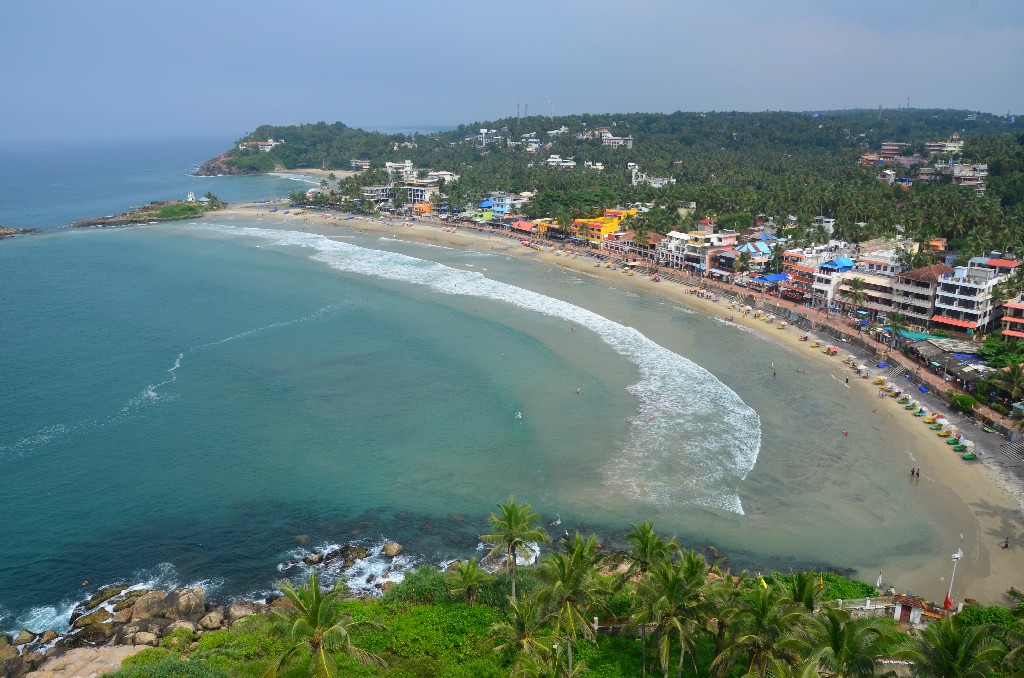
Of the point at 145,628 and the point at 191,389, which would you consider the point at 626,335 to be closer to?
the point at 191,389

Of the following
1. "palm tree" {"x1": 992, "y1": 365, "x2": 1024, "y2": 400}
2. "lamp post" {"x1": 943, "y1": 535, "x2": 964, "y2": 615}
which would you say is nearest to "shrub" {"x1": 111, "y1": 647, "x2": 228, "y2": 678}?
"lamp post" {"x1": 943, "y1": 535, "x2": 964, "y2": 615}

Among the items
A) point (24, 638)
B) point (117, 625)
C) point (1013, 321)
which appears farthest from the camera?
point (1013, 321)

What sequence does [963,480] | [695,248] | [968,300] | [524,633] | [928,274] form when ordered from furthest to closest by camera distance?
[695,248] → [928,274] → [968,300] → [963,480] → [524,633]

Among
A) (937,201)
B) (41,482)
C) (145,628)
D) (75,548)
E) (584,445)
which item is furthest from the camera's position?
(937,201)

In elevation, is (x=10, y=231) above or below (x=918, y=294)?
below

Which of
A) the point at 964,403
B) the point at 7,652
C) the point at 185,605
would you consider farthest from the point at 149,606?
the point at 964,403

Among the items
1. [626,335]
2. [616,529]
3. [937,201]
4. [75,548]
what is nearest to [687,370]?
[626,335]

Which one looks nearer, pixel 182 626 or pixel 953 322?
pixel 182 626

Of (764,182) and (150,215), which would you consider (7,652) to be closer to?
(150,215)
